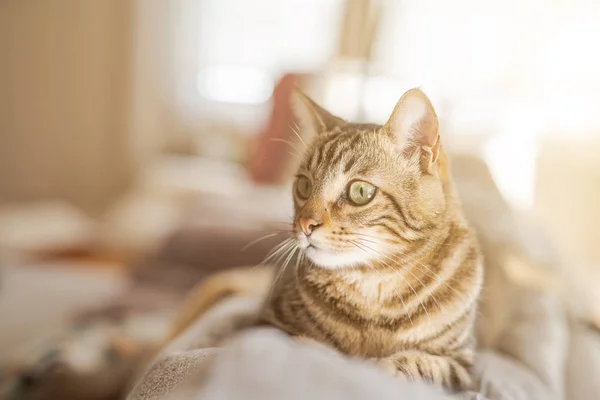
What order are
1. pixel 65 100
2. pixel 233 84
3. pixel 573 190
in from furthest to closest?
pixel 65 100
pixel 233 84
pixel 573 190

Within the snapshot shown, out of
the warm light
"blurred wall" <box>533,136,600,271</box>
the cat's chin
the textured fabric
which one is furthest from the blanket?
the warm light

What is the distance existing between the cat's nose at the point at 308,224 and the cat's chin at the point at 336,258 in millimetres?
24

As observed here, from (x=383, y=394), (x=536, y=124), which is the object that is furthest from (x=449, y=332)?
(x=536, y=124)

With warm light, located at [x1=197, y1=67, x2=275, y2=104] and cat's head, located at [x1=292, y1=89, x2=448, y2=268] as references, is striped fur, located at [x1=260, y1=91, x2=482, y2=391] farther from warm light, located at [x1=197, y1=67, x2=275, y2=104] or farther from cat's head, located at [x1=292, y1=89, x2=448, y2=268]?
warm light, located at [x1=197, y1=67, x2=275, y2=104]

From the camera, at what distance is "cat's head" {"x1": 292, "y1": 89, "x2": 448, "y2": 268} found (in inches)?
25.1

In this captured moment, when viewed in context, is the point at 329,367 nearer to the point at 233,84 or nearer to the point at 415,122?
the point at 415,122

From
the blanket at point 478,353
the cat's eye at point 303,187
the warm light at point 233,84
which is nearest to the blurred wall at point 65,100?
the warm light at point 233,84

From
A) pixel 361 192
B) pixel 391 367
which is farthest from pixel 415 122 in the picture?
pixel 391 367

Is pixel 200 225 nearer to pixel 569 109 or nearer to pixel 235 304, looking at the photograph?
pixel 235 304

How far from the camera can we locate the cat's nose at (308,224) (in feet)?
2.08

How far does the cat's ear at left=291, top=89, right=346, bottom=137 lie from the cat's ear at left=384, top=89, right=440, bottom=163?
0.38 ft

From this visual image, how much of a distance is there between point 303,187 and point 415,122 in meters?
0.17

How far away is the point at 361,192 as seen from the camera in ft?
2.10

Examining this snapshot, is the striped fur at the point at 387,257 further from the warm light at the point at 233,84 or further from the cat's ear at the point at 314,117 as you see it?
the warm light at the point at 233,84
